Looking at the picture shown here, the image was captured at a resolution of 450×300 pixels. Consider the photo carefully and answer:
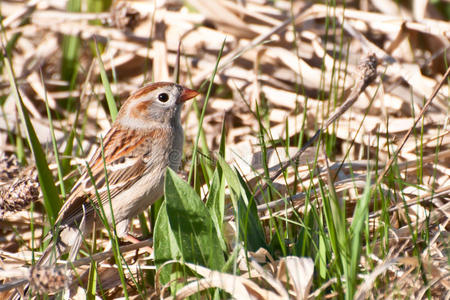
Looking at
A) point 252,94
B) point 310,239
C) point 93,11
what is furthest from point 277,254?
point 93,11

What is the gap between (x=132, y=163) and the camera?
327 centimetres

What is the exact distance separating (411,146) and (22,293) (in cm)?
208

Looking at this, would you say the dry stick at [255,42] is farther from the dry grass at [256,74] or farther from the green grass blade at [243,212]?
the green grass blade at [243,212]

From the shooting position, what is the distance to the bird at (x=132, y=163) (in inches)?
120

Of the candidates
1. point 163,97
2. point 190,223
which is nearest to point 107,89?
point 163,97

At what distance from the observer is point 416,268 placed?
229 cm

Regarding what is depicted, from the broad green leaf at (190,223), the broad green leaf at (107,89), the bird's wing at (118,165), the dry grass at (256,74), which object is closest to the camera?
the broad green leaf at (190,223)

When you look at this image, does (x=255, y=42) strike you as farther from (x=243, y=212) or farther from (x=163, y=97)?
(x=243, y=212)

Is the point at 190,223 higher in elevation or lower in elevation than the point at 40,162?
lower

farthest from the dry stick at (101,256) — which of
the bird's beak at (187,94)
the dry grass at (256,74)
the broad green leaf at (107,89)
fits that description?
the bird's beak at (187,94)

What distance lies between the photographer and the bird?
120 inches

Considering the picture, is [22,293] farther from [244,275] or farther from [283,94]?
[283,94]

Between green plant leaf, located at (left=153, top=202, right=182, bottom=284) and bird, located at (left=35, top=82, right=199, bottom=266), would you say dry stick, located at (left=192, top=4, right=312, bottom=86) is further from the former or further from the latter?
green plant leaf, located at (left=153, top=202, right=182, bottom=284)

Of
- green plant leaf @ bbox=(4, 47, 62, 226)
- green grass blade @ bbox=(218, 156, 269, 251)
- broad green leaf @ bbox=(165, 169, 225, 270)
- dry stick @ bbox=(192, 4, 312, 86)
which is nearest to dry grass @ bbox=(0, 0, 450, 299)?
dry stick @ bbox=(192, 4, 312, 86)
